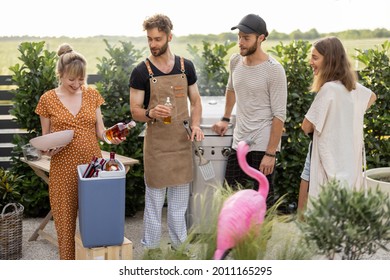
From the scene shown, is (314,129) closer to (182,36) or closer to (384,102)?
(384,102)

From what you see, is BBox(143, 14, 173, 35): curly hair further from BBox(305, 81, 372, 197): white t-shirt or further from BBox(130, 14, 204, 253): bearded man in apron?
BBox(305, 81, 372, 197): white t-shirt

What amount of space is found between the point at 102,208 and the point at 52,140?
0.50 metres

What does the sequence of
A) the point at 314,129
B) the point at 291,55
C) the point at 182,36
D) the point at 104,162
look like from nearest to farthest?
the point at 104,162
the point at 314,129
the point at 291,55
the point at 182,36

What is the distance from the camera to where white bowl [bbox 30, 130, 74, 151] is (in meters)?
3.76

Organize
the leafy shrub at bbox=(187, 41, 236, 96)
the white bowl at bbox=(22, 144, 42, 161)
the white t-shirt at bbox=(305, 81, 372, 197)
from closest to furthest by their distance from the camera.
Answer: the white t-shirt at bbox=(305, 81, 372, 197) → the white bowl at bbox=(22, 144, 42, 161) → the leafy shrub at bbox=(187, 41, 236, 96)

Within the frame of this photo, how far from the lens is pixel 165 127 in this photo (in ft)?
13.8

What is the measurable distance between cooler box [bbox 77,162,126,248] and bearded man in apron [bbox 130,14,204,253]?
1.44ft

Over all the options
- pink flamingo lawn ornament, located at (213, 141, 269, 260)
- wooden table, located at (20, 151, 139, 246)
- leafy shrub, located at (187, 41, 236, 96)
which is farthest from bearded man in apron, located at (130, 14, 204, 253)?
pink flamingo lawn ornament, located at (213, 141, 269, 260)

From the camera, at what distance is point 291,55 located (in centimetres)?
555

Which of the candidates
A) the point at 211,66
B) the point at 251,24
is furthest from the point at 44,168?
the point at 211,66

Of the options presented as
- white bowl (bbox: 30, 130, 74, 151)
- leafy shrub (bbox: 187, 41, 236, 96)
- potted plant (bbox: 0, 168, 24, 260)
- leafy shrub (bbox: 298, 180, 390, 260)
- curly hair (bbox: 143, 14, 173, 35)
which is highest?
curly hair (bbox: 143, 14, 173, 35)

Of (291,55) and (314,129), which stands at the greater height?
(291,55)

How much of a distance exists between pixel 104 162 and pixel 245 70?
3.68 feet
